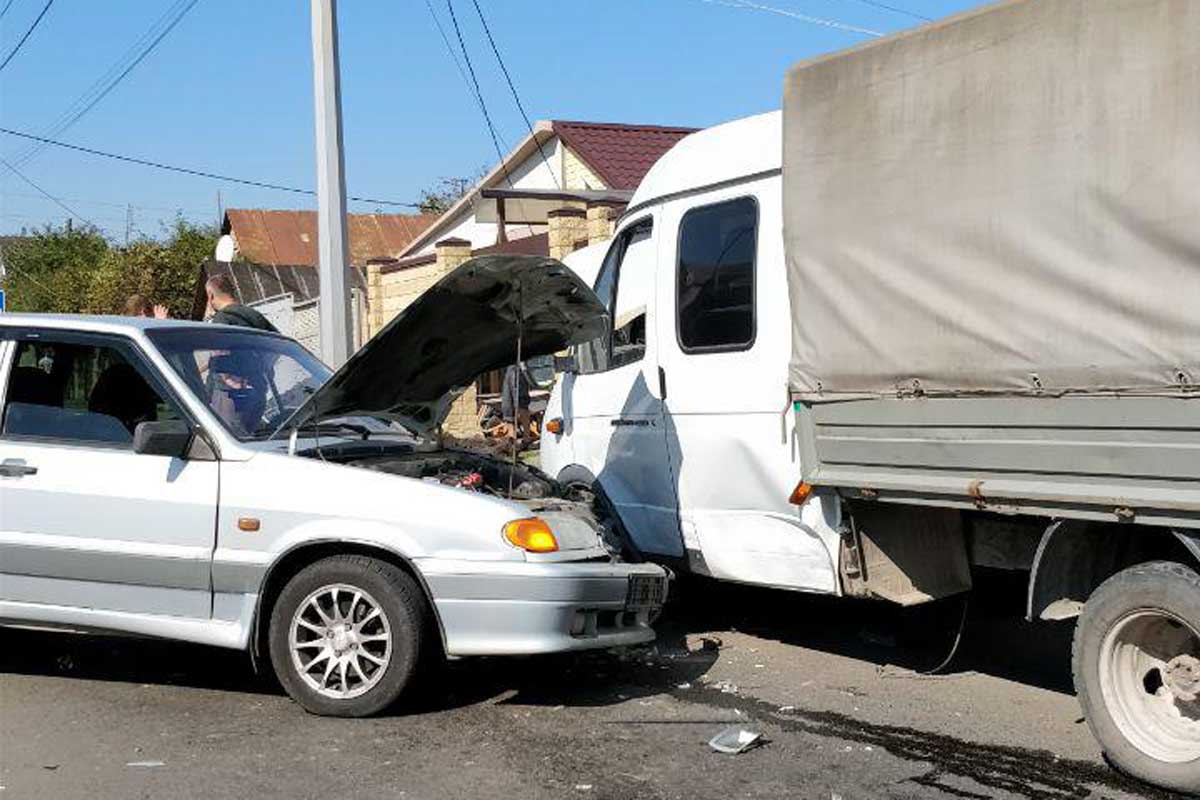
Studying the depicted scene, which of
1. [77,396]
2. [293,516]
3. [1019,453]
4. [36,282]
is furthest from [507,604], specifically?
[36,282]

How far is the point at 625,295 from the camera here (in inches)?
294

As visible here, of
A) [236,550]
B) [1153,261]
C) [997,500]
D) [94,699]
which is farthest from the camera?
[94,699]

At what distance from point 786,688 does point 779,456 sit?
3.77 feet

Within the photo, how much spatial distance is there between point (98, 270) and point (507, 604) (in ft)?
140

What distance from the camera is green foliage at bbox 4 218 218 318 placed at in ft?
131

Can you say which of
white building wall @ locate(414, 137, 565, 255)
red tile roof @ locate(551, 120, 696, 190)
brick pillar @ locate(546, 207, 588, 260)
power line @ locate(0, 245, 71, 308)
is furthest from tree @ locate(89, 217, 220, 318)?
brick pillar @ locate(546, 207, 588, 260)

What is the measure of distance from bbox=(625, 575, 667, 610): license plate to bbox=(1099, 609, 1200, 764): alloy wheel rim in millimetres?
2002

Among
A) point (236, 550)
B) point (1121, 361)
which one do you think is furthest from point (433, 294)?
point (1121, 361)

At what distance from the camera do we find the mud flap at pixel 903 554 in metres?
5.91

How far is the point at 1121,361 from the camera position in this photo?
464cm

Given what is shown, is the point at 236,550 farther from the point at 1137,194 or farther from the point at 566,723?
the point at 1137,194

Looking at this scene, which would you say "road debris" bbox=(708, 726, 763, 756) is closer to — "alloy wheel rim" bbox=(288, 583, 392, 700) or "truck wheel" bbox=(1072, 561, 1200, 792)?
"truck wheel" bbox=(1072, 561, 1200, 792)

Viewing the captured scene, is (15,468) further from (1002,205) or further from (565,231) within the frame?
A: (565,231)

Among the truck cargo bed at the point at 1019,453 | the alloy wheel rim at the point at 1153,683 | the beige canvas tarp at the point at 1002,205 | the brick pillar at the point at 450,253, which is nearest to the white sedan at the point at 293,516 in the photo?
the truck cargo bed at the point at 1019,453
